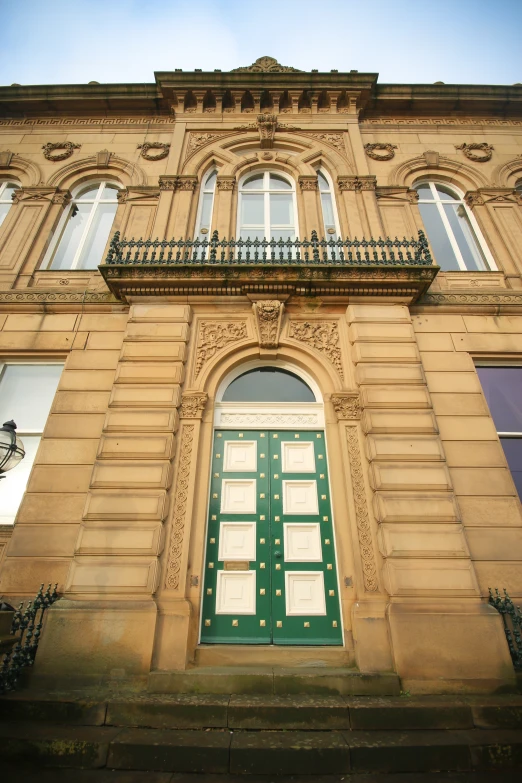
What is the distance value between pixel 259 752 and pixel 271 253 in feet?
25.1

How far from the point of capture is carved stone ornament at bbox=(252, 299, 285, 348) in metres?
7.35

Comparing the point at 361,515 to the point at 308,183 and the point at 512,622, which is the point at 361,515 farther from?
the point at 308,183

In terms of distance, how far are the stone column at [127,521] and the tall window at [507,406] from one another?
19.3ft

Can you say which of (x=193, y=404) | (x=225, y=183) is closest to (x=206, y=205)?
(x=225, y=183)

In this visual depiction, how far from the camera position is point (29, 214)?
9.90 m

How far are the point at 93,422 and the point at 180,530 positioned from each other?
101 inches

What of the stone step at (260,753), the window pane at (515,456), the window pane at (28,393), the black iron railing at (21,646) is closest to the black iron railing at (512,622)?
the stone step at (260,753)

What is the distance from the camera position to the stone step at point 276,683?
14.5 feet

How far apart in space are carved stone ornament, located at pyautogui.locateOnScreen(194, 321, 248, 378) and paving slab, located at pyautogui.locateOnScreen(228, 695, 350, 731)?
16.2 ft

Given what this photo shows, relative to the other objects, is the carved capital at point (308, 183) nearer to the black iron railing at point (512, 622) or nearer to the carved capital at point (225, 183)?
the carved capital at point (225, 183)

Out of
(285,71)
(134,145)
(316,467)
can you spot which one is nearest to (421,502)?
(316,467)

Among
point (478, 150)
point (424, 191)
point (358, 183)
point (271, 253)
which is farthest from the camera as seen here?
point (478, 150)

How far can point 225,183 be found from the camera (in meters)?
10.3

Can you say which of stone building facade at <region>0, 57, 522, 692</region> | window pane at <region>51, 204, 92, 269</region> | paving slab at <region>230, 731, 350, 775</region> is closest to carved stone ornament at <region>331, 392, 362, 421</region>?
stone building facade at <region>0, 57, 522, 692</region>
